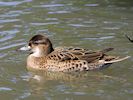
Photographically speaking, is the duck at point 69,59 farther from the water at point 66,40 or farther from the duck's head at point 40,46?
the water at point 66,40

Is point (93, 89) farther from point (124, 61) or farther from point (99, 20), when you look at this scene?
point (99, 20)

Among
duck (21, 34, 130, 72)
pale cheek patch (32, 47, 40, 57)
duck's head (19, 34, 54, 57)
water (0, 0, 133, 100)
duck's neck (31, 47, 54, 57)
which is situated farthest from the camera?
pale cheek patch (32, 47, 40, 57)

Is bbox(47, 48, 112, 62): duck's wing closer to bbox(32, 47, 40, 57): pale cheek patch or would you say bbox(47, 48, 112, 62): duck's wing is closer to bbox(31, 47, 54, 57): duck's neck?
bbox(31, 47, 54, 57): duck's neck

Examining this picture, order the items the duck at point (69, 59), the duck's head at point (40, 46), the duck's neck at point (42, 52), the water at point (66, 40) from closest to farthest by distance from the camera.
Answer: the water at point (66, 40), the duck at point (69, 59), the duck's head at point (40, 46), the duck's neck at point (42, 52)

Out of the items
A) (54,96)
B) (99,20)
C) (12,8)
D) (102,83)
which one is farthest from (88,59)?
(12,8)

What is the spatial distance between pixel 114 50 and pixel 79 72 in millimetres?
1230

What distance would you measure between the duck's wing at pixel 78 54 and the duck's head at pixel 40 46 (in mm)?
268

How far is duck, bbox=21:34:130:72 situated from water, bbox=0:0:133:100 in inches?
7.7

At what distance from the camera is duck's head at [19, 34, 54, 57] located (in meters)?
11.8

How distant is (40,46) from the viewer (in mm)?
11953

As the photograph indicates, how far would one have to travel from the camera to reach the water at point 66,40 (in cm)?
1014

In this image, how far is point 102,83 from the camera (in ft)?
34.8

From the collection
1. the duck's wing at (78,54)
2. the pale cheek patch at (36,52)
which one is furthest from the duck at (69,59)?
the pale cheek patch at (36,52)

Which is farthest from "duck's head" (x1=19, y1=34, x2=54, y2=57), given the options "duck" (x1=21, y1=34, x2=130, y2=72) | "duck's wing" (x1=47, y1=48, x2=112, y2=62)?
"duck's wing" (x1=47, y1=48, x2=112, y2=62)
